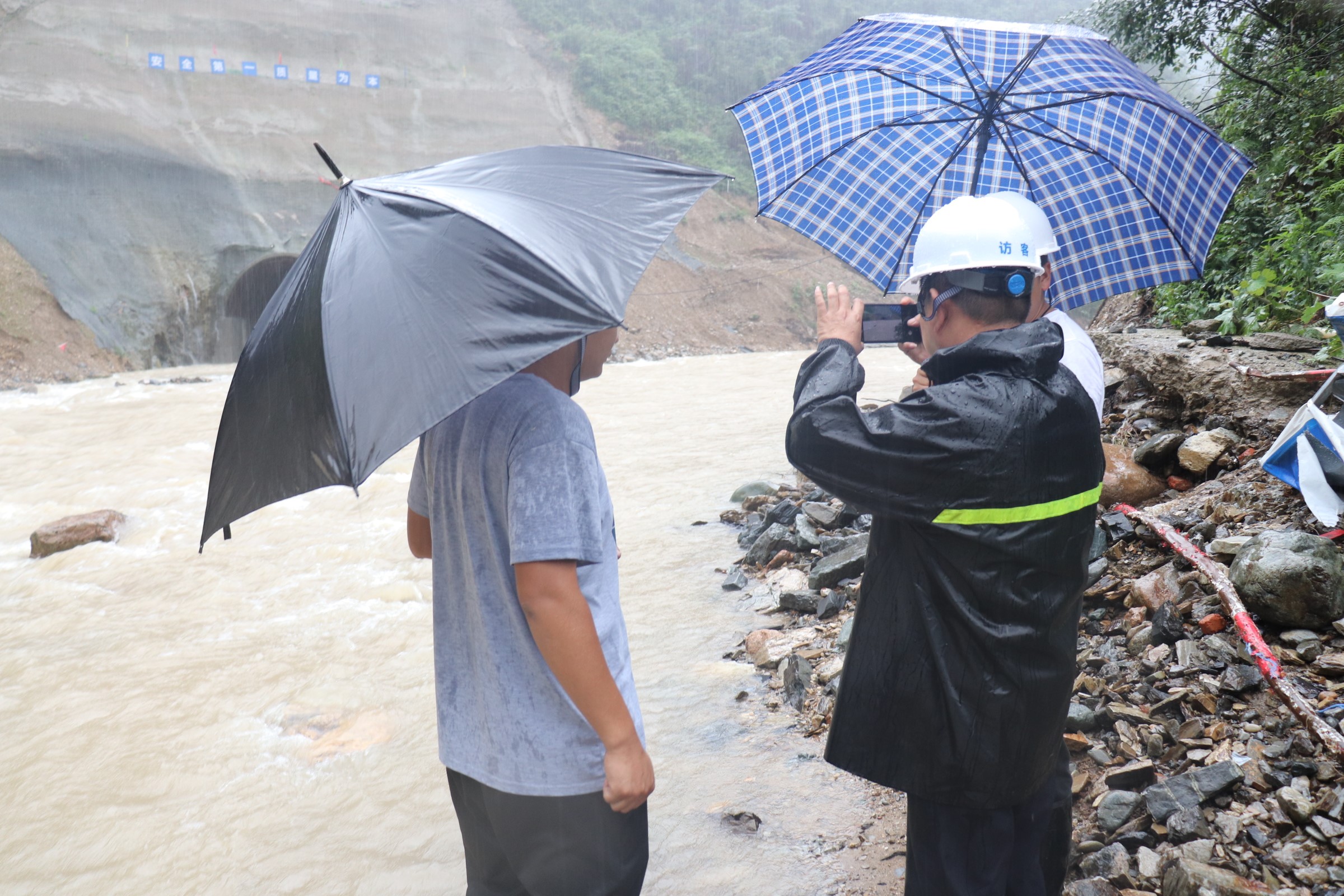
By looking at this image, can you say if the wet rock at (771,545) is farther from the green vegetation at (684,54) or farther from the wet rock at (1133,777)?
the green vegetation at (684,54)

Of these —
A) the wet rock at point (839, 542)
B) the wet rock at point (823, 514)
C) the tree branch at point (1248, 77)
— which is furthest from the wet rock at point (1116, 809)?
the tree branch at point (1248, 77)

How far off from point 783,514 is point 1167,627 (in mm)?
3407

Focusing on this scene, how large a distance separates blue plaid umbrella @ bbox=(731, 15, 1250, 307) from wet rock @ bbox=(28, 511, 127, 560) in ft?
24.1

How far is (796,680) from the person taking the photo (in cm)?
416

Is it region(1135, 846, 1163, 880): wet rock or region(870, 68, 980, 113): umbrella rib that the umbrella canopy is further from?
Answer: region(1135, 846, 1163, 880): wet rock

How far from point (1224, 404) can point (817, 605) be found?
231 cm

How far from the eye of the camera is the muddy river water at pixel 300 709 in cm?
333

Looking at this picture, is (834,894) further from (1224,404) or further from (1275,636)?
(1224,404)

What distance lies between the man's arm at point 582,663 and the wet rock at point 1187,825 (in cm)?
179

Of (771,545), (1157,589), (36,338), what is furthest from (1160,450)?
(36,338)

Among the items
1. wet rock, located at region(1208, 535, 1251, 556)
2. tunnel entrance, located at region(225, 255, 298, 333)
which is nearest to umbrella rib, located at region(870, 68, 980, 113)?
wet rock, located at region(1208, 535, 1251, 556)

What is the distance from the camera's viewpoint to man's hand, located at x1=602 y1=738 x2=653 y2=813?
1.57 meters

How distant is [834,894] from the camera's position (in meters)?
2.76

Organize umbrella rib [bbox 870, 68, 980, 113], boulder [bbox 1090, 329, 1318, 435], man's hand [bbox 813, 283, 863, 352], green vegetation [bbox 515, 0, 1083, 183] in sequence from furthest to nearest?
green vegetation [bbox 515, 0, 1083, 183] < boulder [bbox 1090, 329, 1318, 435] < umbrella rib [bbox 870, 68, 980, 113] < man's hand [bbox 813, 283, 863, 352]
